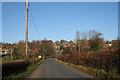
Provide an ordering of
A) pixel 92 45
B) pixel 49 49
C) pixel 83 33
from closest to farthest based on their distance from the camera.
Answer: pixel 92 45 < pixel 83 33 < pixel 49 49

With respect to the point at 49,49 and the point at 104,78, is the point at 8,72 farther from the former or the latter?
the point at 49,49

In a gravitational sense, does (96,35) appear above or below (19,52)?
above

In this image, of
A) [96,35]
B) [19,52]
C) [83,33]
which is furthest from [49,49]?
[96,35]

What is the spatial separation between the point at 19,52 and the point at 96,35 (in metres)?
36.3

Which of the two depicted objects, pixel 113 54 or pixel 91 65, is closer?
pixel 113 54

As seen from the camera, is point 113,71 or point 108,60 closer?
point 113,71

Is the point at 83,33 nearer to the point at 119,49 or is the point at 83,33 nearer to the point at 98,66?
the point at 98,66

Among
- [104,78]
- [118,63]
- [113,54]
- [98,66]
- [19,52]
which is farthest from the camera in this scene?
[19,52]

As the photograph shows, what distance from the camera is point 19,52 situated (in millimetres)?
63094

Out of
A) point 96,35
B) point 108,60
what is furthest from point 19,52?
point 108,60

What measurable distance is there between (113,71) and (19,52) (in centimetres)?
5696

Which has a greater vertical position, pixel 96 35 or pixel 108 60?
pixel 96 35

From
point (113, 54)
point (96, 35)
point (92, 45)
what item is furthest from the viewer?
point (96, 35)

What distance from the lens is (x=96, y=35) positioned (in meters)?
44.4
